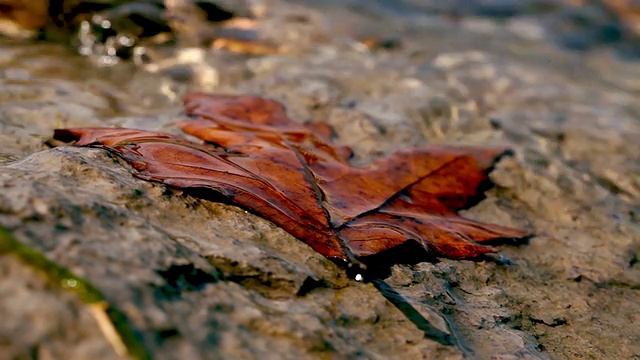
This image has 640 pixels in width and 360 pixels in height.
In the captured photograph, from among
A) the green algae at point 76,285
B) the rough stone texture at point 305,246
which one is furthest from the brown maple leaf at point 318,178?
the green algae at point 76,285

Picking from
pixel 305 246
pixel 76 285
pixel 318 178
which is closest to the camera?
pixel 76 285

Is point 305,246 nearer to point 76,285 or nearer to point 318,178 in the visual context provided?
point 318,178

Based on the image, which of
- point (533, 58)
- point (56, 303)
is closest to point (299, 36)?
point (533, 58)

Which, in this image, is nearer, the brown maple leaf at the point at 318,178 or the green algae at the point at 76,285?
the green algae at the point at 76,285

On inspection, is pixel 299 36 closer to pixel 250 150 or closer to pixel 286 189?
pixel 250 150

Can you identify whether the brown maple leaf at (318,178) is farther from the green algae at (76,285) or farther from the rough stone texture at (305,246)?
the green algae at (76,285)

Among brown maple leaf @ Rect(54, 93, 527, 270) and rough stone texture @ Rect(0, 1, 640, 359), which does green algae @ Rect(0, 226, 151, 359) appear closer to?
rough stone texture @ Rect(0, 1, 640, 359)

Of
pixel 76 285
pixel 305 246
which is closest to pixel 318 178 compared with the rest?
pixel 305 246

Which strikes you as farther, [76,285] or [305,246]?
[305,246]
